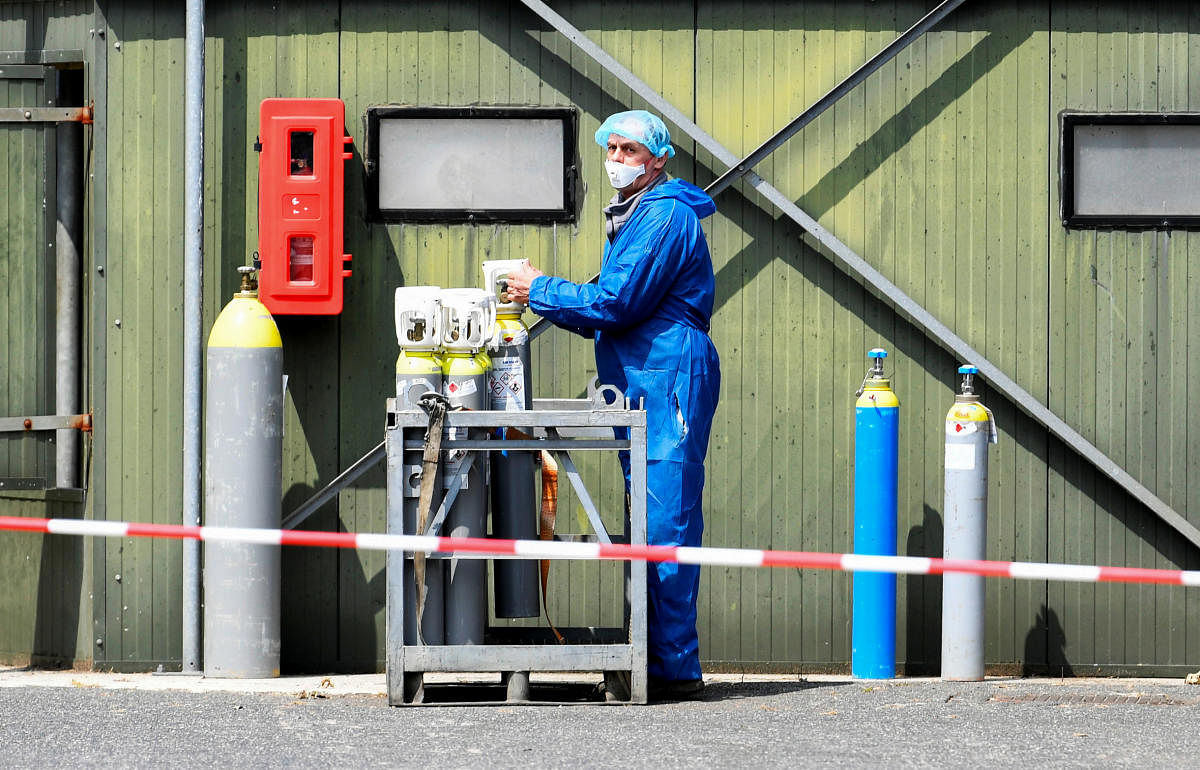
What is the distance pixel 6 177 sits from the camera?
7.81 meters

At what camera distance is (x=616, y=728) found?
584 centimetres

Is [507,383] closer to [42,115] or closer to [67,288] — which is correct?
[67,288]

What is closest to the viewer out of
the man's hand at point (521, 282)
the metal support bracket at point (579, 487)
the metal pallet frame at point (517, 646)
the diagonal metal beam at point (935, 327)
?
the metal pallet frame at point (517, 646)

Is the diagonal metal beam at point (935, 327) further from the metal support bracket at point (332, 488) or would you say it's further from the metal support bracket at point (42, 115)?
the metal support bracket at point (42, 115)

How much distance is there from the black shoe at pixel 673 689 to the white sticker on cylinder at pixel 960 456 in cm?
152

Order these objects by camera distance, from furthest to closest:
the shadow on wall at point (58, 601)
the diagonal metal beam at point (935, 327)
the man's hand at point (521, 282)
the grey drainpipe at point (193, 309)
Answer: the shadow on wall at point (58, 601), the diagonal metal beam at point (935, 327), the grey drainpipe at point (193, 309), the man's hand at point (521, 282)

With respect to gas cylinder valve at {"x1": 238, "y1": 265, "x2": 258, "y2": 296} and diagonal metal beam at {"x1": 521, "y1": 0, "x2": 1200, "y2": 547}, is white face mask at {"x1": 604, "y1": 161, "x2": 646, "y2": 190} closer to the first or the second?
diagonal metal beam at {"x1": 521, "y1": 0, "x2": 1200, "y2": 547}

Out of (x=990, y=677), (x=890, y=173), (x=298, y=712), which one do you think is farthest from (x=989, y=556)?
(x=298, y=712)

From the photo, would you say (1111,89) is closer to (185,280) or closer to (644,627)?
(644,627)

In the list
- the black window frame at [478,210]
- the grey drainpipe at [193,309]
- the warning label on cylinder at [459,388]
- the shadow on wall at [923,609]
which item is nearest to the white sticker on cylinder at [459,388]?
the warning label on cylinder at [459,388]

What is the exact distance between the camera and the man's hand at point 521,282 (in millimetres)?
6496

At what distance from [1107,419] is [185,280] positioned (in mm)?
4108

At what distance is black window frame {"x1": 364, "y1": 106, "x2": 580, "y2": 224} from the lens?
25.0ft

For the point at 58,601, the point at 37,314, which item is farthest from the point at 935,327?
the point at 58,601
